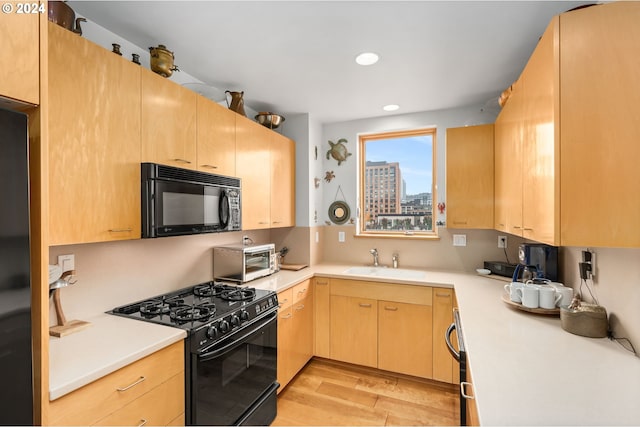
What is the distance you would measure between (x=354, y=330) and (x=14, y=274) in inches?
95.9

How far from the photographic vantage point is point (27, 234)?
846 millimetres

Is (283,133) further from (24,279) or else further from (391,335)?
(24,279)

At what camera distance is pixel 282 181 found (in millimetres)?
3000

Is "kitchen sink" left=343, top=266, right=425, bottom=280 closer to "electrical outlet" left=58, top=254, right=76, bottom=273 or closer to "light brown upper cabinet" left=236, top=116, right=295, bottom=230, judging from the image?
"light brown upper cabinet" left=236, top=116, right=295, bottom=230

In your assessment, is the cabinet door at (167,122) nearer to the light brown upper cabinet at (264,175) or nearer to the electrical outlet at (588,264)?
the light brown upper cabinet at (264,175)

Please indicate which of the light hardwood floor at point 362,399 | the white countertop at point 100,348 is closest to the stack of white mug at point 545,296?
the light hardwood floor at point 362,399

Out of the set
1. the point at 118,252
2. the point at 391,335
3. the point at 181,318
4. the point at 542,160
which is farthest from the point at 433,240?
the point at 118,252

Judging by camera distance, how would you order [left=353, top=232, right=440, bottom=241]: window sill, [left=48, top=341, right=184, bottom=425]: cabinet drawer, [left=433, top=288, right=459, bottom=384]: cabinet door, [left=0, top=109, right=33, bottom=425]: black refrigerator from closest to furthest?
[left=0, top=109, right=33, bottom=425]: black refrigerator → [left=48, top=341, right=184, bottom=425]: cabinet drawer → [left=433, top=288, right=459, bottom=384]: cabinet door → [left=353, top=232, right=440, bottom=241]: window sill

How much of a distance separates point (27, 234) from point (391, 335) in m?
2.51

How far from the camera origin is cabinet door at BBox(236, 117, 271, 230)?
2.41m

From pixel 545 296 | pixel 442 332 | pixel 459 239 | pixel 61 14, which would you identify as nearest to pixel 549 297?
pixel 545 296

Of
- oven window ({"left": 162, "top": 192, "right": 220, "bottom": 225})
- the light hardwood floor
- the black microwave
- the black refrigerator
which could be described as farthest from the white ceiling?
the light hardwood floor

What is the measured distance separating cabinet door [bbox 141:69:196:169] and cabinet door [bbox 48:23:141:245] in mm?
60

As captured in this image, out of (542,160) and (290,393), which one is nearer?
(542,160)
